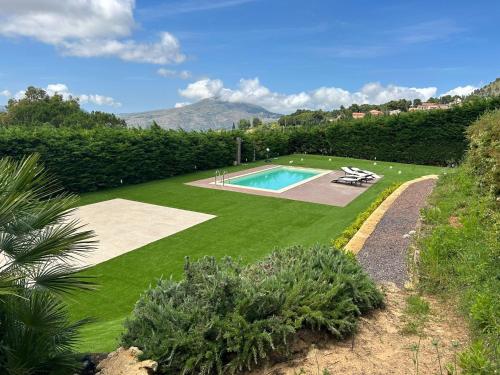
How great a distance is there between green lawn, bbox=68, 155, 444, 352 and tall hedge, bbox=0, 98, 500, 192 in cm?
106

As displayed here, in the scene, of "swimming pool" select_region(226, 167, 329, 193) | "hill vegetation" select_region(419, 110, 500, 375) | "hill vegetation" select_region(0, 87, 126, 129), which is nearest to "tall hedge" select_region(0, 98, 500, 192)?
"swimming pool" select_region(226, 167, 329, 193)

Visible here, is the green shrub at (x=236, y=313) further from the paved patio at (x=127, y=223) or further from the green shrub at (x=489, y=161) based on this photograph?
the paved patio at (x=127, y=223)

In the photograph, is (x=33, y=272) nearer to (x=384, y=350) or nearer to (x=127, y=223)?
(x=384, y=350)

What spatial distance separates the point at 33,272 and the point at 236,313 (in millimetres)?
1822

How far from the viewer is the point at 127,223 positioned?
12.1 metres

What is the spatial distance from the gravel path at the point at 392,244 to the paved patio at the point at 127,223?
19.7ft

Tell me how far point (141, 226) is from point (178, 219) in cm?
135

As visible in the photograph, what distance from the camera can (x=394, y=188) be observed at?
15.7 m

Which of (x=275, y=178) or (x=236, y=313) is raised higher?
(x=236, y=313)

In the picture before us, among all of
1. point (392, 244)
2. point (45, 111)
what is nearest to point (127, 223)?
point (392, 244)

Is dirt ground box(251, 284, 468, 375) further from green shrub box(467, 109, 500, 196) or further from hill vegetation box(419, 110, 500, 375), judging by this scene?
green shrub box(467, 109, 500, 196)

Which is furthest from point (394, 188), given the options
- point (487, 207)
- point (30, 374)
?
point (30, 374)

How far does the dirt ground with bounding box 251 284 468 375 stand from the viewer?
3.20 meters

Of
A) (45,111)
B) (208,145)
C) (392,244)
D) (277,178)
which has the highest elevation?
(45,111)
